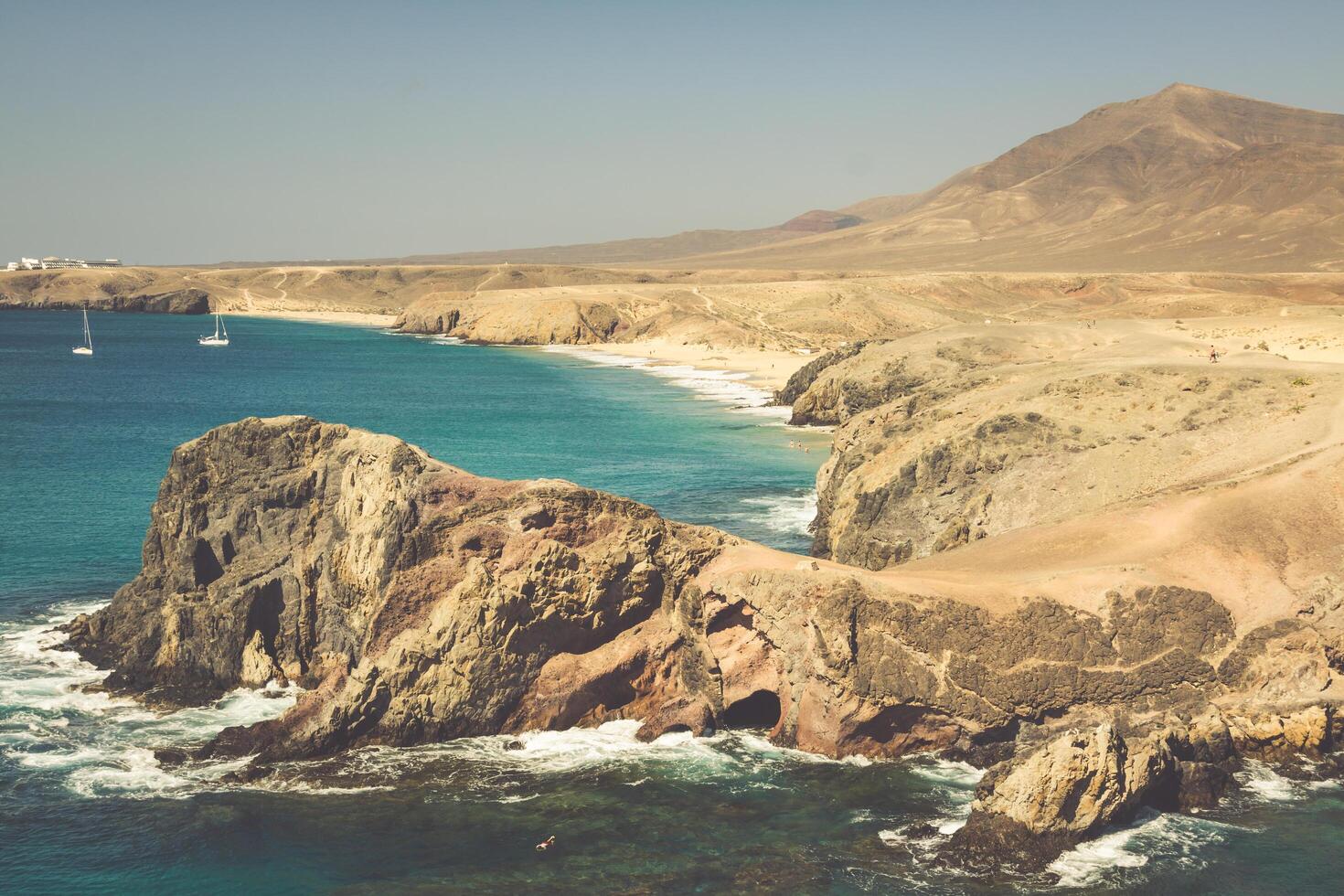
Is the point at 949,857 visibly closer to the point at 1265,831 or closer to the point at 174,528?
the point at 1265,831

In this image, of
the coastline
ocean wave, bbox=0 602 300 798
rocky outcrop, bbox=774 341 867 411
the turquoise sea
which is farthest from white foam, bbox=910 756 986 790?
the coastline

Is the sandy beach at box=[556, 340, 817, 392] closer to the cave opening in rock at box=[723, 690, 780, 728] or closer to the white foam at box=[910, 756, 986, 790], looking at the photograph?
the cave opening in rock at box=[723, 690, 780, 728]

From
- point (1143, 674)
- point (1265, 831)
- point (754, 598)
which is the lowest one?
point (1265, 831)

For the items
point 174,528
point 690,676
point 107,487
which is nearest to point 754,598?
point 690,676

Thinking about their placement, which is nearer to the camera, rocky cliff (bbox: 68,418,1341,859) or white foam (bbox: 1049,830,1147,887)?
white foam (bbox: 1049,830,1147,887)

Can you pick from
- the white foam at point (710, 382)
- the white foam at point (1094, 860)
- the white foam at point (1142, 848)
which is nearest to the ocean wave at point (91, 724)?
the white foam at point (1094, 860)
